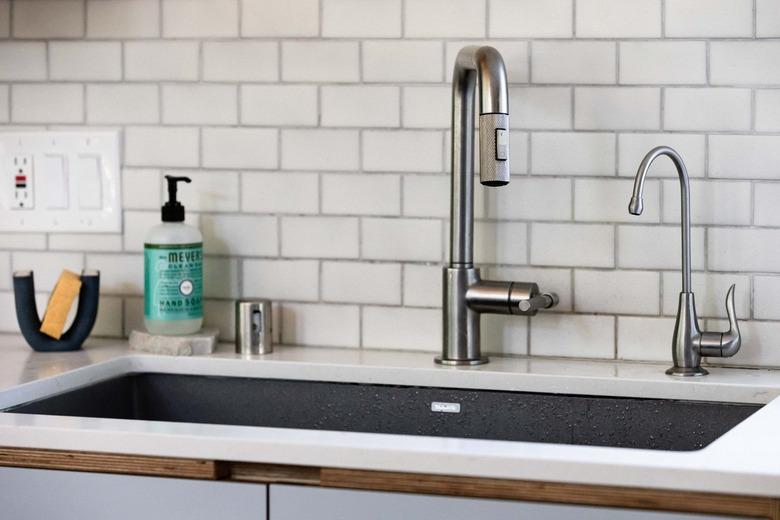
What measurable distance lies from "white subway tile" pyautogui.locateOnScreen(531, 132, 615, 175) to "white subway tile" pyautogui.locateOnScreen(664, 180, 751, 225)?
108 millimetres

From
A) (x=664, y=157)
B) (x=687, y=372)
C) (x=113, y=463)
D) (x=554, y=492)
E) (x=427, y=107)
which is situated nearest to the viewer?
(x=554, y=492)

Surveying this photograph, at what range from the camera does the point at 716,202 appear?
5.56 ft

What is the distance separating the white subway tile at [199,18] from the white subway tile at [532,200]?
1.82 feet

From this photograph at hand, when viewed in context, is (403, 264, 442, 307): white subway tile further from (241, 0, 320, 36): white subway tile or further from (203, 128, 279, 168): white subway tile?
(241, 0, 320, 36): white subway tile

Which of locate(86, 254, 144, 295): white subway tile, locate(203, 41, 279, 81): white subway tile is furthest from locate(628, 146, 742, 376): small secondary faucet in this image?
locate(86, 254, 144, 295): white subway tile

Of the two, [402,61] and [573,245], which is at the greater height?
[402,61]

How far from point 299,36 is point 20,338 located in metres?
0.76

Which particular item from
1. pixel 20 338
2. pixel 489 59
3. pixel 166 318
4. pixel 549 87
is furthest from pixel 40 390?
pixel 549 87

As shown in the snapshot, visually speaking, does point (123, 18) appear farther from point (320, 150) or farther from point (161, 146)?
point (320, 150)

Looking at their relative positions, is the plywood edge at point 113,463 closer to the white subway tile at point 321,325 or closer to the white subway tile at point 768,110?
the white subway tile at point 321,325

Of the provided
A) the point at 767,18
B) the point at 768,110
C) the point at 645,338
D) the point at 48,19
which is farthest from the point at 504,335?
the point at 48,19

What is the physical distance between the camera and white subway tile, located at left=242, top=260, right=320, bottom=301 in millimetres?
1879

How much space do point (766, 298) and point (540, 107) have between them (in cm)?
47

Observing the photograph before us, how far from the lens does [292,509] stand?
1.25 m
